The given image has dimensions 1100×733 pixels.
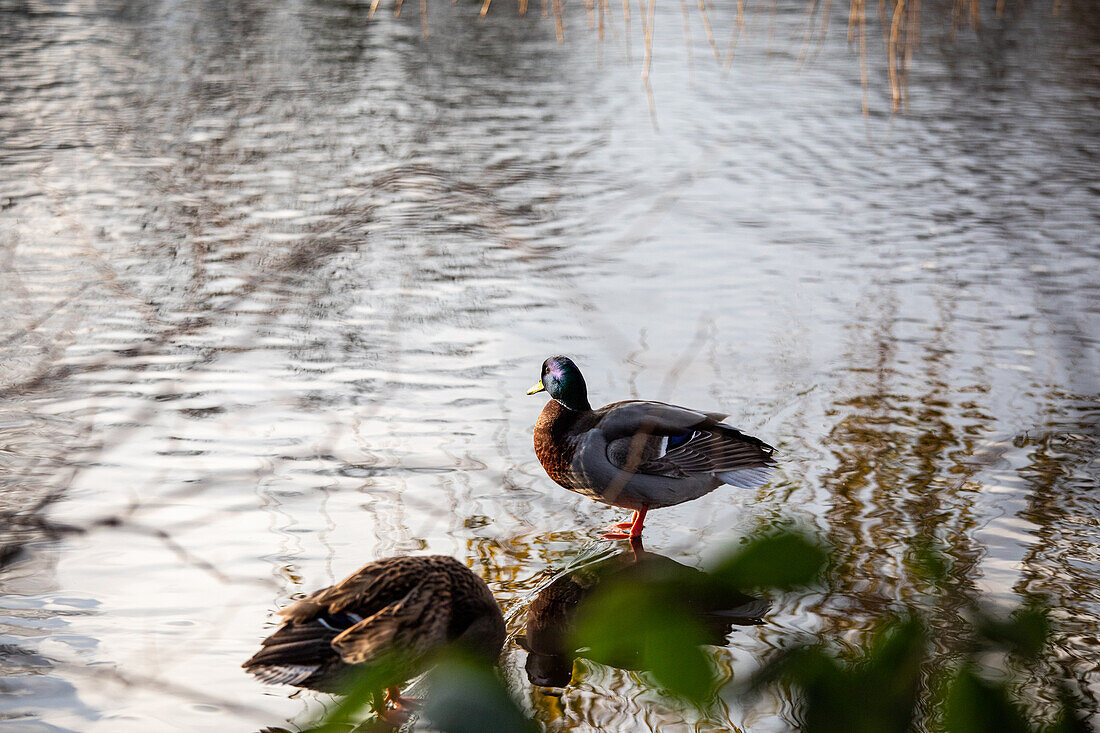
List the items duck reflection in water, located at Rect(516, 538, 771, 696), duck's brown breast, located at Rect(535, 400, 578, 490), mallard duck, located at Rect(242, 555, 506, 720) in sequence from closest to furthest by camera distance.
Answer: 1. mallard duck, located at Rect(242, 555, 506, 720)
2. duck reflection in water, located at Rect(516, 538, 771, 696)
3. duck's brown breast, located at Rect(535, 400, 578, 490)

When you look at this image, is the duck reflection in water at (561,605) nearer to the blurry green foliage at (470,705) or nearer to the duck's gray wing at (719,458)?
the duck's gray wing at (719,458)

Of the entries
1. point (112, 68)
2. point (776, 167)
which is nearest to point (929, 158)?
point (776, 167)

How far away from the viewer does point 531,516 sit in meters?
4.24

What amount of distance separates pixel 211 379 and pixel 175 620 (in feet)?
7.16

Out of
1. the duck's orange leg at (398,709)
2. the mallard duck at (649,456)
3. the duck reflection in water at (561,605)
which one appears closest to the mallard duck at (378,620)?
the duck reflection in water at (561,605)

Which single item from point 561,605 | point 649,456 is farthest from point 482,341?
point 561,605

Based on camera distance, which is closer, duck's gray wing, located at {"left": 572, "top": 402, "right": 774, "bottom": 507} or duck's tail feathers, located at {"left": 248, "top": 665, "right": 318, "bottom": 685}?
duck's tail feathers, located at {"left": 248, "top": 665, "right": 318, "bottom": 685}

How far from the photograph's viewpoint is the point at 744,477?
4.00m

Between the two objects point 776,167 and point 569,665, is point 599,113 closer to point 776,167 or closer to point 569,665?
point 776,167

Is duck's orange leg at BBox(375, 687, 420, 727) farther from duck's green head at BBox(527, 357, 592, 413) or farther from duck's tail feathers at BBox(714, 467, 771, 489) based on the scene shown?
duck's green head at BBox(527, 357, 592, 413)

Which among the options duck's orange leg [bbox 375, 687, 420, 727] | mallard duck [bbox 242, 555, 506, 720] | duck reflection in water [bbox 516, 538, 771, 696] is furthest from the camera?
duck reflection in water [bbox 516, 538, 771, 696]

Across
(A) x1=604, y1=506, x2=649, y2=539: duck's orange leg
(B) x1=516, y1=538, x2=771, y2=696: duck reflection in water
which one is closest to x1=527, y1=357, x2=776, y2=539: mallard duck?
(A) x1=604, y1=506, x2=649, y2=539: duck's orange leg

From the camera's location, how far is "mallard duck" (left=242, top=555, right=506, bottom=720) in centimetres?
267

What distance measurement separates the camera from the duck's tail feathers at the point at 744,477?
398 cm
